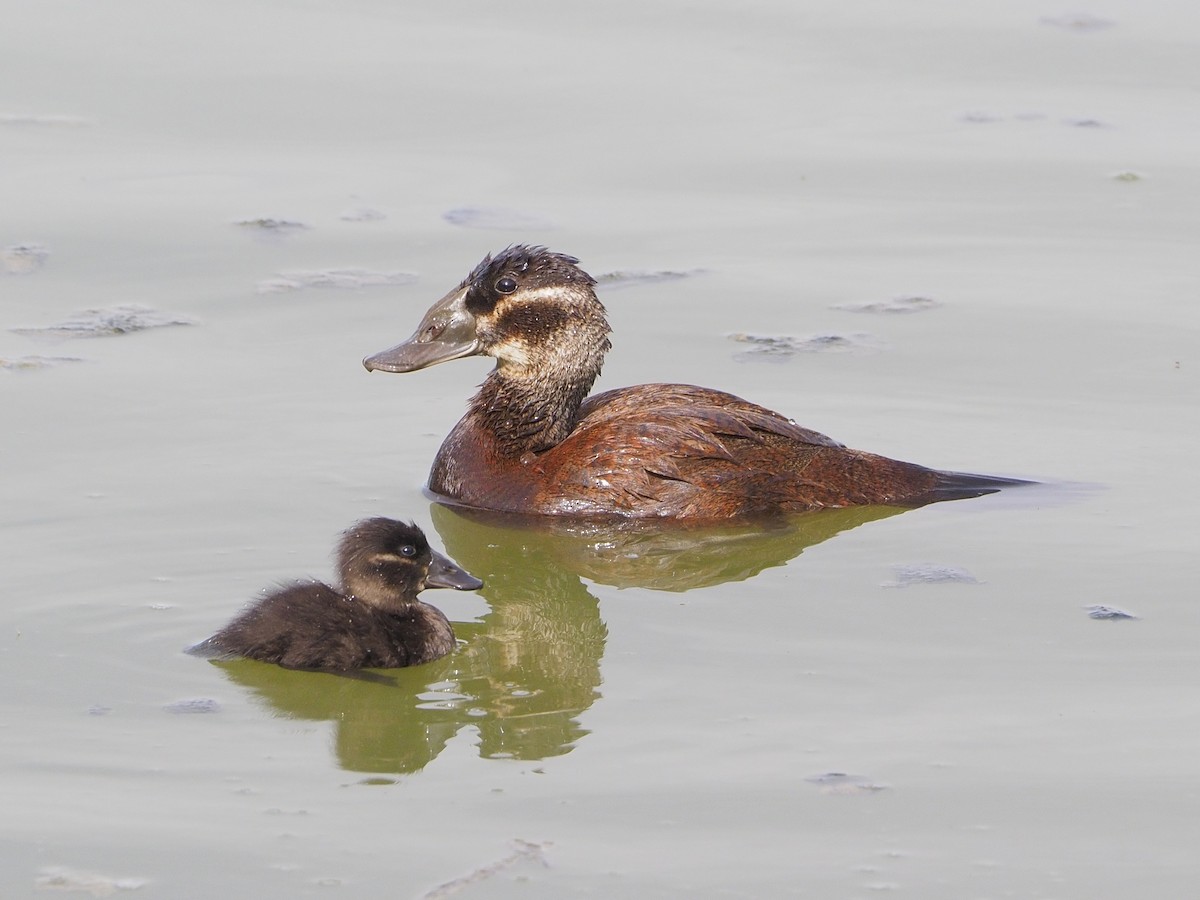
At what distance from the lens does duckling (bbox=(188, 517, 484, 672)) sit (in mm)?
7320

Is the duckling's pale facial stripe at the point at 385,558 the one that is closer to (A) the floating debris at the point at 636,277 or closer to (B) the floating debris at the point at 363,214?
(A) the floating debris at the point at 636,277

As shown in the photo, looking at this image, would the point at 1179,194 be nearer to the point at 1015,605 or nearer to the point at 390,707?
the point at 1015,605

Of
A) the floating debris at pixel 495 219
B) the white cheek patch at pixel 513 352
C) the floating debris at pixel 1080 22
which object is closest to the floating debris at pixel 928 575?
the white cheek patch at pixel 513 352

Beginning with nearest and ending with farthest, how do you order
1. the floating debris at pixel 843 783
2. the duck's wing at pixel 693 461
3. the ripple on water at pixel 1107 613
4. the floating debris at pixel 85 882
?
the floating debris at pixel 85 882 → the floating debris at pixel 843 783 → the ripple on water at pixel 1107 613 → the duck's wing at pixel 693 461

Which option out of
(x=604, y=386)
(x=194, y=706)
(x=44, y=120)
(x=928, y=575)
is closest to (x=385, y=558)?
(x=194, y=706)

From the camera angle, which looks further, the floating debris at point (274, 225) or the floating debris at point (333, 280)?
the floating debris at point (274, 225)

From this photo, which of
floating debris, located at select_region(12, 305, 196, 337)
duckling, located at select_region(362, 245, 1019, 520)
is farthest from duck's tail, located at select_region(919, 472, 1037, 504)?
floating debris, located at select_region(12, 305, 196, 337)

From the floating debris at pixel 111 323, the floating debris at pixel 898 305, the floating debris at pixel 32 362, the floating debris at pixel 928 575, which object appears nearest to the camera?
the floating debris at pixel 928 575

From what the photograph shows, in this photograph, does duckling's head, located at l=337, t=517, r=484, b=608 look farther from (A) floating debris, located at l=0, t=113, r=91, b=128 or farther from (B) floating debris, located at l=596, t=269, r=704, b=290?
Answer: (A) floating debris, located at l=0, t=113, r=91, b=128

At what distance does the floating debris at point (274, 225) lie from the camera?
12.4m

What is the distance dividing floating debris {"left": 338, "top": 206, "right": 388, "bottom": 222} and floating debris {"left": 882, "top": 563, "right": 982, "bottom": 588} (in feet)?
17.2

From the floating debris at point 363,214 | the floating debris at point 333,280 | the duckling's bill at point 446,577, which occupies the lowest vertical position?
the duckling's bill at point 446,577

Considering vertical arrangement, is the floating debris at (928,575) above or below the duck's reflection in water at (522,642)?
above

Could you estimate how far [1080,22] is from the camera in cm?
1631
